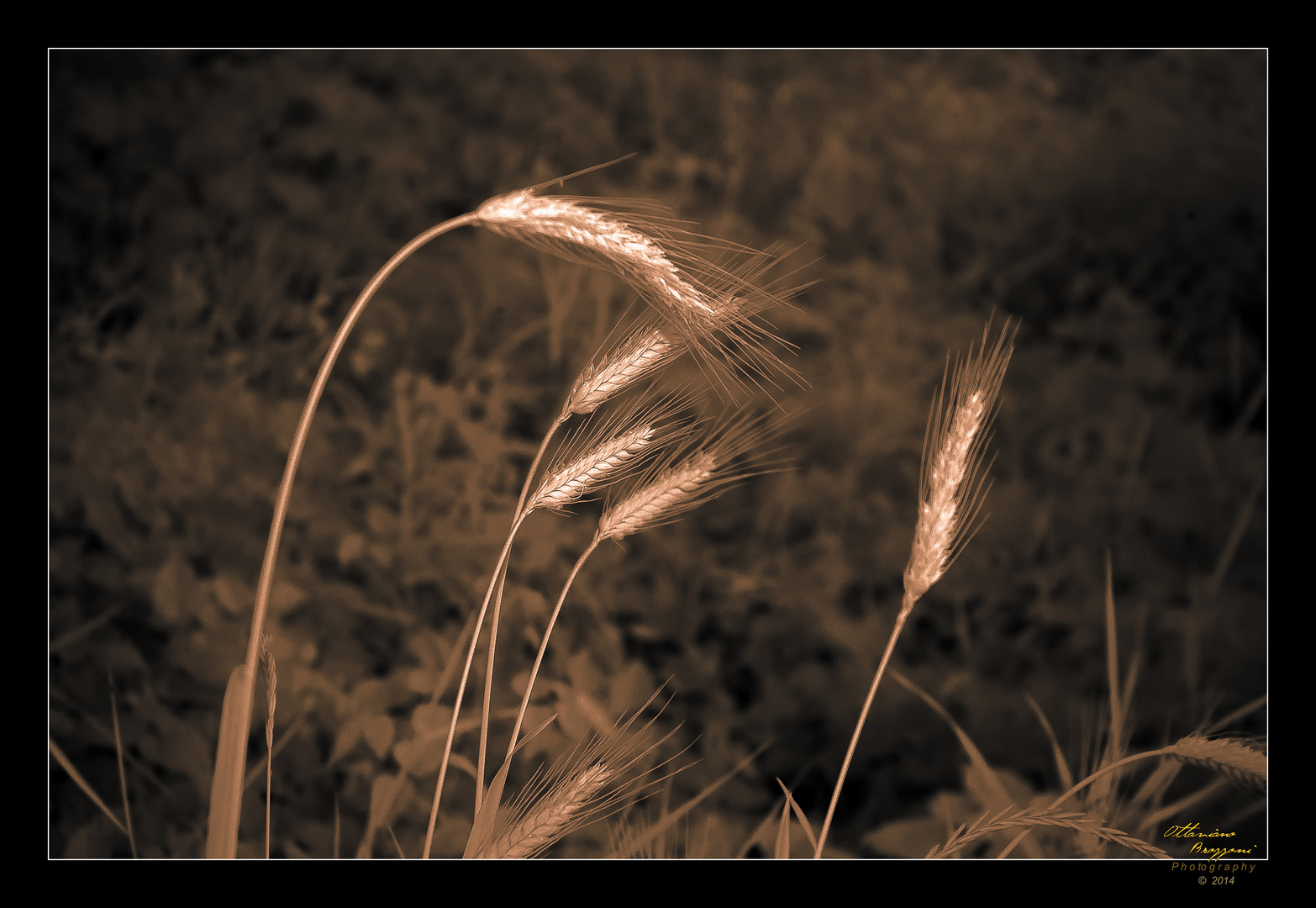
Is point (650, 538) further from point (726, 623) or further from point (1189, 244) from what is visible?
point (1189, 244)

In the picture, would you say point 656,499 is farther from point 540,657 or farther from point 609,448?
A: point 540,657

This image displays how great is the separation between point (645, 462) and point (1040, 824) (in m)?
0.85

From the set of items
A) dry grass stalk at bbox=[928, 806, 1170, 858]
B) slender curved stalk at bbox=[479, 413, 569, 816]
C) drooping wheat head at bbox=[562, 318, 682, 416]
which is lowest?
dry grass stalk at bbox=[928, 806, 1170, 858]

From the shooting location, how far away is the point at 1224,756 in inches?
47.3

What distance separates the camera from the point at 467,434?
50.1 inches

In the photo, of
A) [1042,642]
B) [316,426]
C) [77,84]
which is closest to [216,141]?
[77,84]

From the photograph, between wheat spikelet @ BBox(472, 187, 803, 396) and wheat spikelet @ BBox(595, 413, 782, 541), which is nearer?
wheat spikelet @ BBox(472, 187, 803, 396)

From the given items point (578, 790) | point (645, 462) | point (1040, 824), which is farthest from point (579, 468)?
point (1040, 824)

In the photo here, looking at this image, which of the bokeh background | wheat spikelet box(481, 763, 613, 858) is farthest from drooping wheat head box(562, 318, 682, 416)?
wheat spikelet box(481, 763, 613, 858)

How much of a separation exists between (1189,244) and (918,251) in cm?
47

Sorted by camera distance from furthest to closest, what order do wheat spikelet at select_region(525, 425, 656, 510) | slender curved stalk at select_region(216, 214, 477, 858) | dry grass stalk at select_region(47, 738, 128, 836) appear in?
dry grass stalk at select_region(47, 738, 128, 836), wheat spikelet at select_region(525, 425, 656, 510), slender curved stalk at select_region(216, 214, 477, 858)

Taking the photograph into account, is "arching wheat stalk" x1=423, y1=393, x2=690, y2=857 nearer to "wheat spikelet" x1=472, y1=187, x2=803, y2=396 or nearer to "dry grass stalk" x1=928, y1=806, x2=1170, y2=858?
"wheat spikelet" x1=472, y1=187, x2=803, y2=396

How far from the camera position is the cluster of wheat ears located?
40.9 inches

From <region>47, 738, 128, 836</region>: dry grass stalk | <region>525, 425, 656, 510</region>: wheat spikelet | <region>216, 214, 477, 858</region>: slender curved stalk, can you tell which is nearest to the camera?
<region>216, 214, 477, 858</region>: slender curved stalk
